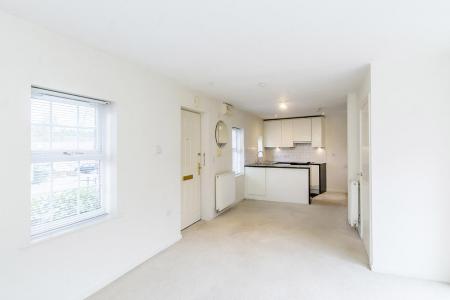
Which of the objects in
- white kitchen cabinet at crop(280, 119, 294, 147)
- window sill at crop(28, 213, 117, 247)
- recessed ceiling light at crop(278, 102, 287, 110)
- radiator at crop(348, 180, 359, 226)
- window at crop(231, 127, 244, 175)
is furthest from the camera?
white kitchen cabinet at crop(280, 119, 294, 147)

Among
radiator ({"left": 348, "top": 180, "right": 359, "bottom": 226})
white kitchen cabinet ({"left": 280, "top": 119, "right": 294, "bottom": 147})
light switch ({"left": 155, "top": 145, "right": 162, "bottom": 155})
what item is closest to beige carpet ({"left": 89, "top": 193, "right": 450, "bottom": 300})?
radiator ({"left": 348, "top": 180, "right": 359, "bottom": 226})

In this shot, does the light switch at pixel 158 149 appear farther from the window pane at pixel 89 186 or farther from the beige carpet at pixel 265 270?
the beige carpet at pixel 265 270

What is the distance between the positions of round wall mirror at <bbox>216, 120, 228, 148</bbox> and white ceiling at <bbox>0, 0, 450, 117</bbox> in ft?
5.44

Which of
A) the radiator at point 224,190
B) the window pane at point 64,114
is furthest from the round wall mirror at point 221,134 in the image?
the window pane at point 64,114

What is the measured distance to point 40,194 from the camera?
1.94 meters

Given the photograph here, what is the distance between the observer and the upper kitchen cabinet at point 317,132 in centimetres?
664

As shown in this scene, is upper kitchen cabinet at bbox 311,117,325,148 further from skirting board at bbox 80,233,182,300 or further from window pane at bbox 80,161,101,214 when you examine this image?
window pane at bbox 80,161,101,214

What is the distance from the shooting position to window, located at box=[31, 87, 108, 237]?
1926 mm

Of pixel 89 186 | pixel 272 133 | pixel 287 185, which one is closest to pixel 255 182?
pixel 287 185

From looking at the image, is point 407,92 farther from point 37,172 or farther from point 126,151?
point 37,172

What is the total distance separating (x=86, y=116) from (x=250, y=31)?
1745mm

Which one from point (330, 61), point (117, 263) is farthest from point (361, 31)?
point (117, 263)

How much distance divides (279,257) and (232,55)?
2.39 m

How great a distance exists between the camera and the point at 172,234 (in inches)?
130
